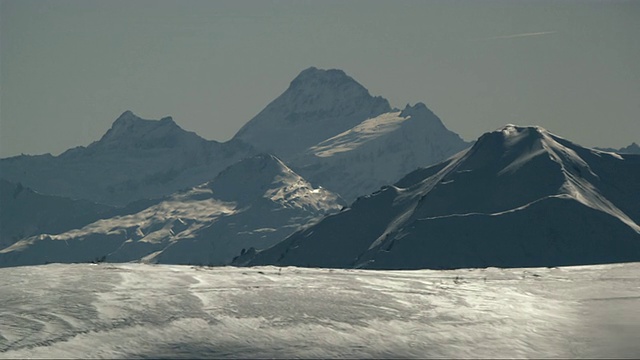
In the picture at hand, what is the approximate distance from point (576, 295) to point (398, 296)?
6860 mm

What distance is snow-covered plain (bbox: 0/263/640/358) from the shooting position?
29.5 meters

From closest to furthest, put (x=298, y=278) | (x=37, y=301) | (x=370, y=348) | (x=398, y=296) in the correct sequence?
(x=370, y=348) → (x=37, y=301) → (x=398, y=296) → (x=298, y=278)

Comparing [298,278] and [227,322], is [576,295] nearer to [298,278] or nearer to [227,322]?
[298,278]

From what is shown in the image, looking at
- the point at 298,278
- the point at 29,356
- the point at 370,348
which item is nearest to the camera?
the point at 29,356

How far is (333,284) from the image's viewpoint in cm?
3884

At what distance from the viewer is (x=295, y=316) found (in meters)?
32.6

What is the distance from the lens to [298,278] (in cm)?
4044

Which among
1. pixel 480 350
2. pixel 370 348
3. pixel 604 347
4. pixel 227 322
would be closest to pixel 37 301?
pixel 227 322

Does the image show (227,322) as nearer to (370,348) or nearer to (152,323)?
(152,323)

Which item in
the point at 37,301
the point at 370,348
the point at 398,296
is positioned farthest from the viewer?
the point at 398,296

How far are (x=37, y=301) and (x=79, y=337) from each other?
3.91 metres

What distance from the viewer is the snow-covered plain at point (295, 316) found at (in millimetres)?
29453

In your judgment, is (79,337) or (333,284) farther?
(333,284)

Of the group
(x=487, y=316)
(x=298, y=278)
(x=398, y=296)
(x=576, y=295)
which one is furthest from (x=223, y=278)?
(x=576, y=295)
